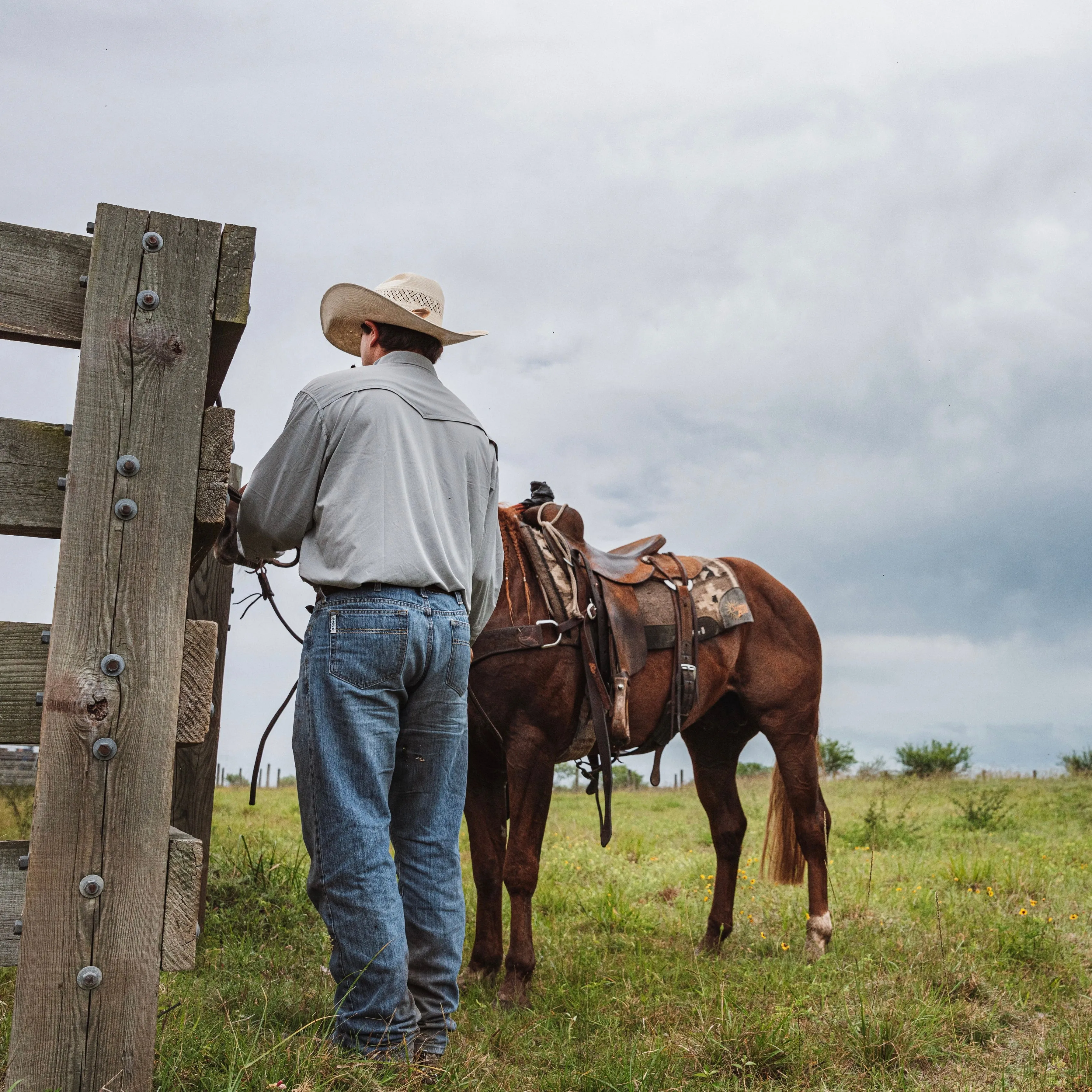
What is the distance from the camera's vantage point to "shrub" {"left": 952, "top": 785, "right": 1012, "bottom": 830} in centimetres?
1152

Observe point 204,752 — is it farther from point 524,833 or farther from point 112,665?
point 112,665

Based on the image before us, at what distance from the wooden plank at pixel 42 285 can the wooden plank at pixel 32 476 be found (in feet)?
0.74

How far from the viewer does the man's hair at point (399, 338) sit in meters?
3.24

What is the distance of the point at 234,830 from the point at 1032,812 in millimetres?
10487

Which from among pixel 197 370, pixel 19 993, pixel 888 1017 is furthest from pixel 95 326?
pixel 888 1017

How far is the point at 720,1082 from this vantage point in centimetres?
303

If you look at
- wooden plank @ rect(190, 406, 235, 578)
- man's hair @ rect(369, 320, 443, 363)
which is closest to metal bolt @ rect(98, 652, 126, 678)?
wooden plank @ rect(190, 406, 235, 578)

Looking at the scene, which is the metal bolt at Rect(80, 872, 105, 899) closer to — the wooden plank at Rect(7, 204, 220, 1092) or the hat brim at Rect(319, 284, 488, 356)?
the wooden plank at Rect(7, 204, 220, 1092)

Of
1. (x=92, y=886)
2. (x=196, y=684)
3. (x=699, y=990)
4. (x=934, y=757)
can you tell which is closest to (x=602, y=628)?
(x=699, y=990)

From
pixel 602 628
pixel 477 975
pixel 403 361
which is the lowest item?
pixel 477 975

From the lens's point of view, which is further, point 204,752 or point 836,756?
point 836,756

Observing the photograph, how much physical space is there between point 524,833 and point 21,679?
2558 mm

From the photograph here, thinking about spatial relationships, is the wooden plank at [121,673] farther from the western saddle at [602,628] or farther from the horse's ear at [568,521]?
the horse's ear at [568,521]

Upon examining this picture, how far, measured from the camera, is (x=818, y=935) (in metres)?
5.32
